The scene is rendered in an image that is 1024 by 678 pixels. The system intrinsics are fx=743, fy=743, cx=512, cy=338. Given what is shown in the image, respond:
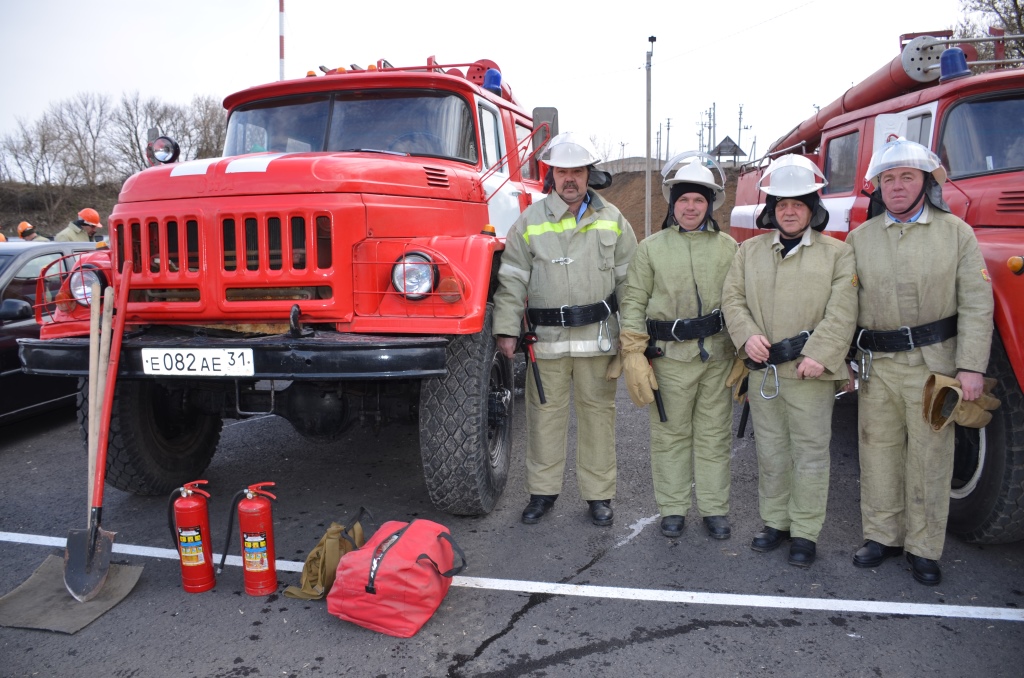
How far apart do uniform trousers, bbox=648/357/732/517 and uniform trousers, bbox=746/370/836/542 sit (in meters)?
0.19

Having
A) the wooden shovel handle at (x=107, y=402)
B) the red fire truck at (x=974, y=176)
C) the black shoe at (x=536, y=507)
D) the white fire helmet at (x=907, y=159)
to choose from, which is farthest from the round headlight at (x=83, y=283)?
the red fire truck at (x=974, y=176)

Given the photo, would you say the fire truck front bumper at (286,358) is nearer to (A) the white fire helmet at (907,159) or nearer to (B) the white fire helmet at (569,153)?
(B) the white fire helmet at (569,153)

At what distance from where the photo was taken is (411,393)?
12.8 feet

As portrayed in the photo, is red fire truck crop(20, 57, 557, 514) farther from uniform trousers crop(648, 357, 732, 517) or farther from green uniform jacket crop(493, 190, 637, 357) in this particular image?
uniform trousers crop(648, 357, 732, 517)

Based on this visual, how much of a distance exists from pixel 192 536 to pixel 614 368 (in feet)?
7.23

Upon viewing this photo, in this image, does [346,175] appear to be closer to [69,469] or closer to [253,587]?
[253,587]

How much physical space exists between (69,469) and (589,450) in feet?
11.8

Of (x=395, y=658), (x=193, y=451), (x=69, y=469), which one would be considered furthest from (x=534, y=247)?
(x=69, y=469)

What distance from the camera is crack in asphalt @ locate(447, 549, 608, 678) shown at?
275cm

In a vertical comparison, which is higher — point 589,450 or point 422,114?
point 422,114

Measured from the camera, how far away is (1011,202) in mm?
3740

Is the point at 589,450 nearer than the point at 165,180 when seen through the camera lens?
No

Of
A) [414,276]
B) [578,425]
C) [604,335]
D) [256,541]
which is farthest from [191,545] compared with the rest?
[604,335]

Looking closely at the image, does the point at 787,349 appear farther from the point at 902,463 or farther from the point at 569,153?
the point at 569,153
